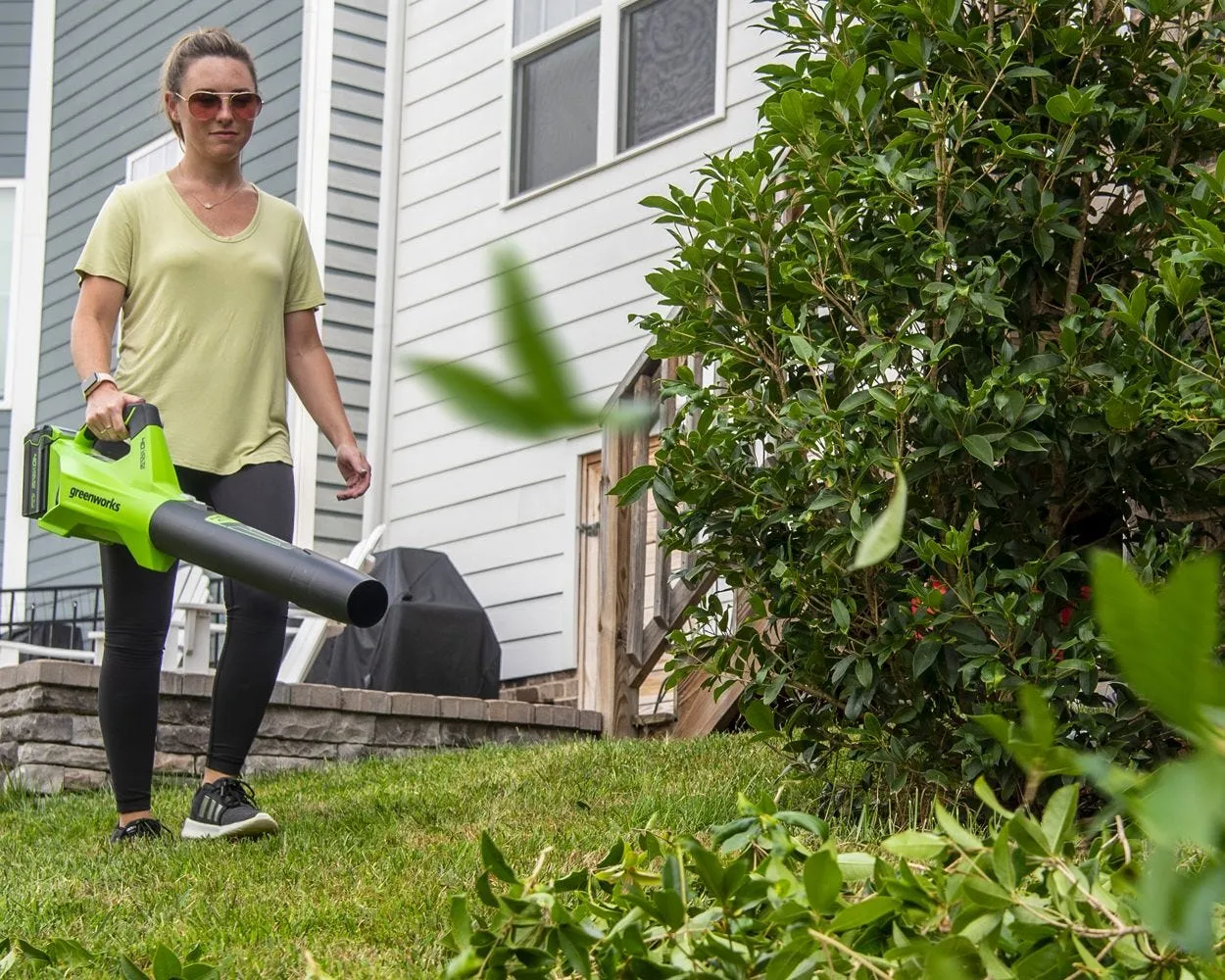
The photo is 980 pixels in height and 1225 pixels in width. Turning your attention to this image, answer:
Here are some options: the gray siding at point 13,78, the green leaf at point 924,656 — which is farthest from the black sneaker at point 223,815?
the gray siding at point 13,78

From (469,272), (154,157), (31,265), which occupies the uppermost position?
(154,157)

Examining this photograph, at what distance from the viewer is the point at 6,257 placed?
11.7 meters

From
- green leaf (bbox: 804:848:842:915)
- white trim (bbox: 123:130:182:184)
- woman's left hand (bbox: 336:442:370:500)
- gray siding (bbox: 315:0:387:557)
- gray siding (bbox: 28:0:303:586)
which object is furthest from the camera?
white trim (bbox: 123:130:182:184)

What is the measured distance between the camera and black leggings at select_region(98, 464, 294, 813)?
10.8ft

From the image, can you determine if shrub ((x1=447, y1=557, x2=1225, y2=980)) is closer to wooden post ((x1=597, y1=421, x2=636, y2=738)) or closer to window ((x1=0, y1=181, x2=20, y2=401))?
wooden post ((x1=597, y1=421, x2=636, y2=738))

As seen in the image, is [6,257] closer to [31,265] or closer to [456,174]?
[31,265]

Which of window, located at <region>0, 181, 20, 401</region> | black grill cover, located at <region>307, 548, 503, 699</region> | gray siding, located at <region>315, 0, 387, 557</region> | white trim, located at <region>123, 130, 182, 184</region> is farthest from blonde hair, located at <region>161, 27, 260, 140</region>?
window, located at <region>0, 181, 20, 401</region>

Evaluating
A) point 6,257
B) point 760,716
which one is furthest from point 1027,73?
point 6,257

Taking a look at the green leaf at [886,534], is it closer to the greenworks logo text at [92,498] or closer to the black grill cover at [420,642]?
the greenworks logo text at [92,498]

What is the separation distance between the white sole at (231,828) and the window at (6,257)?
883cm

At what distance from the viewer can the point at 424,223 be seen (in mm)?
8789

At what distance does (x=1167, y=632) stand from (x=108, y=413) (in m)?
2.93

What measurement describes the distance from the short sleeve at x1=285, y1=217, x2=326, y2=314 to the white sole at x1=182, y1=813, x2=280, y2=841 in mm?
1044

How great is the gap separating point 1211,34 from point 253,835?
2333 mm
